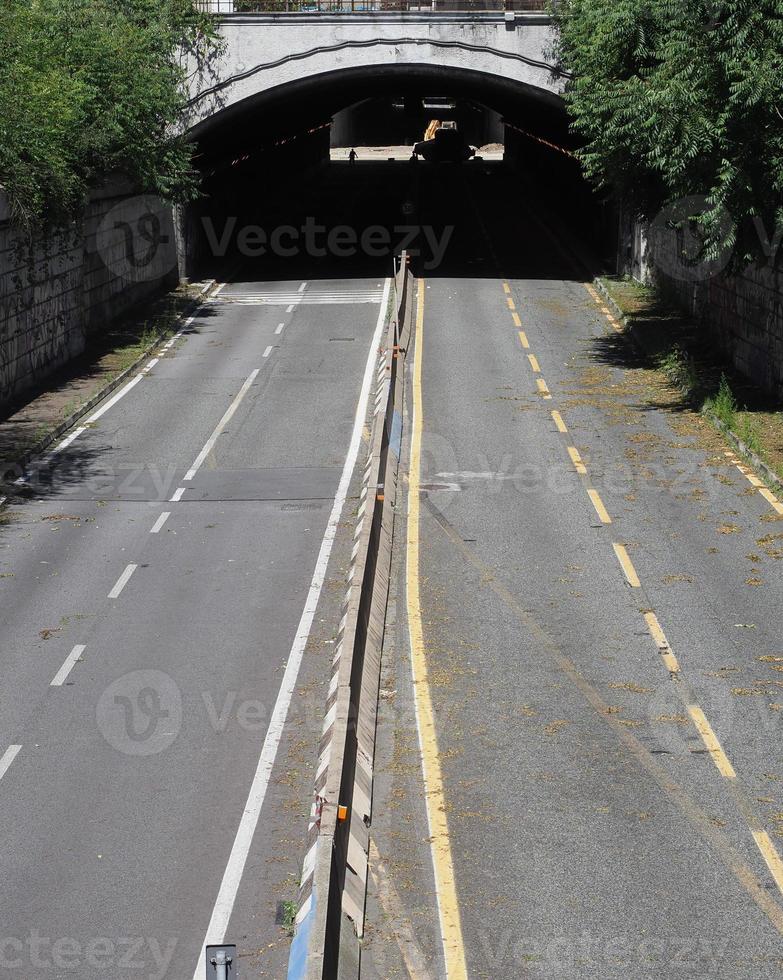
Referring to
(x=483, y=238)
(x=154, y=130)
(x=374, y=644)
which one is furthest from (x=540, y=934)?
(x=483, y=238)

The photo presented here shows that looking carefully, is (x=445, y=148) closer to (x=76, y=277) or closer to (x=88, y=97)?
(x=76, y=277)

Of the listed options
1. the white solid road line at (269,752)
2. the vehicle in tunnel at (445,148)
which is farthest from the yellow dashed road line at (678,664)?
the vehicle in tunnel at (445,148)

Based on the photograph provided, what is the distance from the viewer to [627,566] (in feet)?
61.3

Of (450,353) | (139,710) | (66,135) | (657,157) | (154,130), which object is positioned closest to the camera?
(139,710)

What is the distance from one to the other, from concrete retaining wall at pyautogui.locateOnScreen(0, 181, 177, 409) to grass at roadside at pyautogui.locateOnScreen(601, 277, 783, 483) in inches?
618

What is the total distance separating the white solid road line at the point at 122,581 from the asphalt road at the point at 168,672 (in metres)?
0.04

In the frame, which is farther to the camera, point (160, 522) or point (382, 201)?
point (382, 201)

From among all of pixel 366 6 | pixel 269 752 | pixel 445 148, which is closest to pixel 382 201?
pixel 366 6

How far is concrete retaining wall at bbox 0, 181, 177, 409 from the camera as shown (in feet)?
94.6

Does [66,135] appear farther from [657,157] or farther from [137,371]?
[657,157]

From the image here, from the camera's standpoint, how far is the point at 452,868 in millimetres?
10781

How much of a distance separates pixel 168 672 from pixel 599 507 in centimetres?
923

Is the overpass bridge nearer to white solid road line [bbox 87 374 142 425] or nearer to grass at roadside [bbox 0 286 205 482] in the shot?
grass at roadside [bbox 0 286 205 482]

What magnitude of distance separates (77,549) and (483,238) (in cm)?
3873
